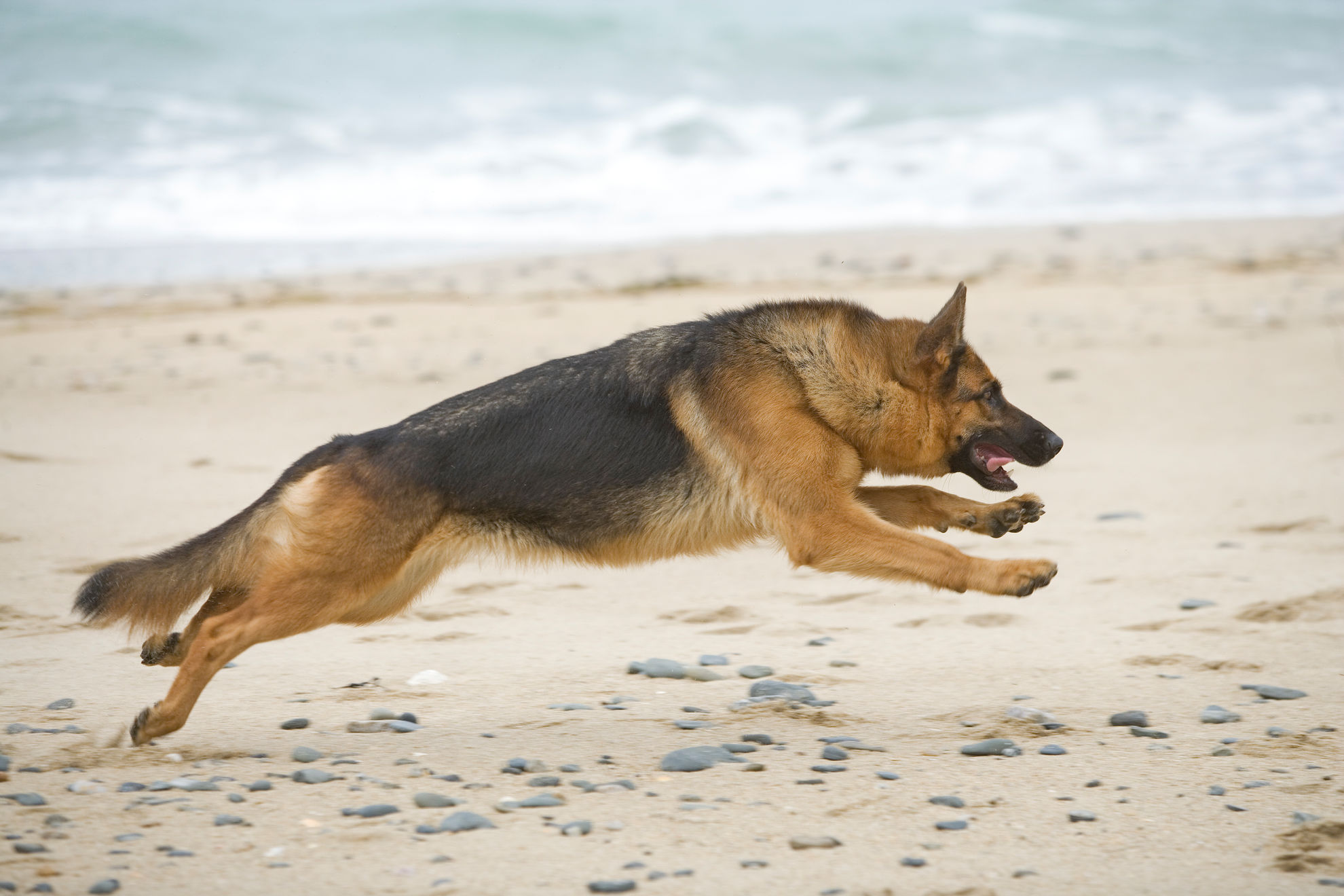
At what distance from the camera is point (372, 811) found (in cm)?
378

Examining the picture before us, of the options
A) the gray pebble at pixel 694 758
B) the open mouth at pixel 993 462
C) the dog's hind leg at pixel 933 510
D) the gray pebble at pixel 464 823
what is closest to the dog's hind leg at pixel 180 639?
the gray pebble at pixel 464 823

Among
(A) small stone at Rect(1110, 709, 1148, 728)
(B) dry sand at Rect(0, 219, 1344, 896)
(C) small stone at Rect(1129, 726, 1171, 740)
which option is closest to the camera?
(B) dry sand at Rect(0, 219, 1344, 896)

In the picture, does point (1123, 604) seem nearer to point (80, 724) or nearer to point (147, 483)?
point (80, 724)

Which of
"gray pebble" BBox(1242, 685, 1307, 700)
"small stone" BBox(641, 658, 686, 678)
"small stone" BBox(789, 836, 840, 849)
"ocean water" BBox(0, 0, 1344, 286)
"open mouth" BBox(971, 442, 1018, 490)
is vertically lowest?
"small stone" BBox(789, 836, 840, 849)

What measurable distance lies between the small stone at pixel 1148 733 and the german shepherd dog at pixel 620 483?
57 cm

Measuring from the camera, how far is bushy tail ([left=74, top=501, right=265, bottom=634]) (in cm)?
465

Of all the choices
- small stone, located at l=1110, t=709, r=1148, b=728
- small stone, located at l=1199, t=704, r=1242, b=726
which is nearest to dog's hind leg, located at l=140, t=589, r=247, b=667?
small stone, located at l=1110, t=709, r=1148, b=728

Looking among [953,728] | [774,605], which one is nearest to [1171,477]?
[774,605]

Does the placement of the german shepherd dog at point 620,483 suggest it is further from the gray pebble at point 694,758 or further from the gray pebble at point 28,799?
the gray pebble at point 694,758

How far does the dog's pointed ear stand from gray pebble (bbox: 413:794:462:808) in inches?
94.4

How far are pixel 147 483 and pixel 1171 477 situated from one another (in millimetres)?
6166

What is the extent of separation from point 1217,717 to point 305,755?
10.2ft

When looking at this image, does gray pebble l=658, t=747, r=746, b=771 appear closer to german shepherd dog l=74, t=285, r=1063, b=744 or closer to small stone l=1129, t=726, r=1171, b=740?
german shepherd dog l=74, t=285, r=1063, b=744

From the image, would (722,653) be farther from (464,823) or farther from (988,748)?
(464,823)
